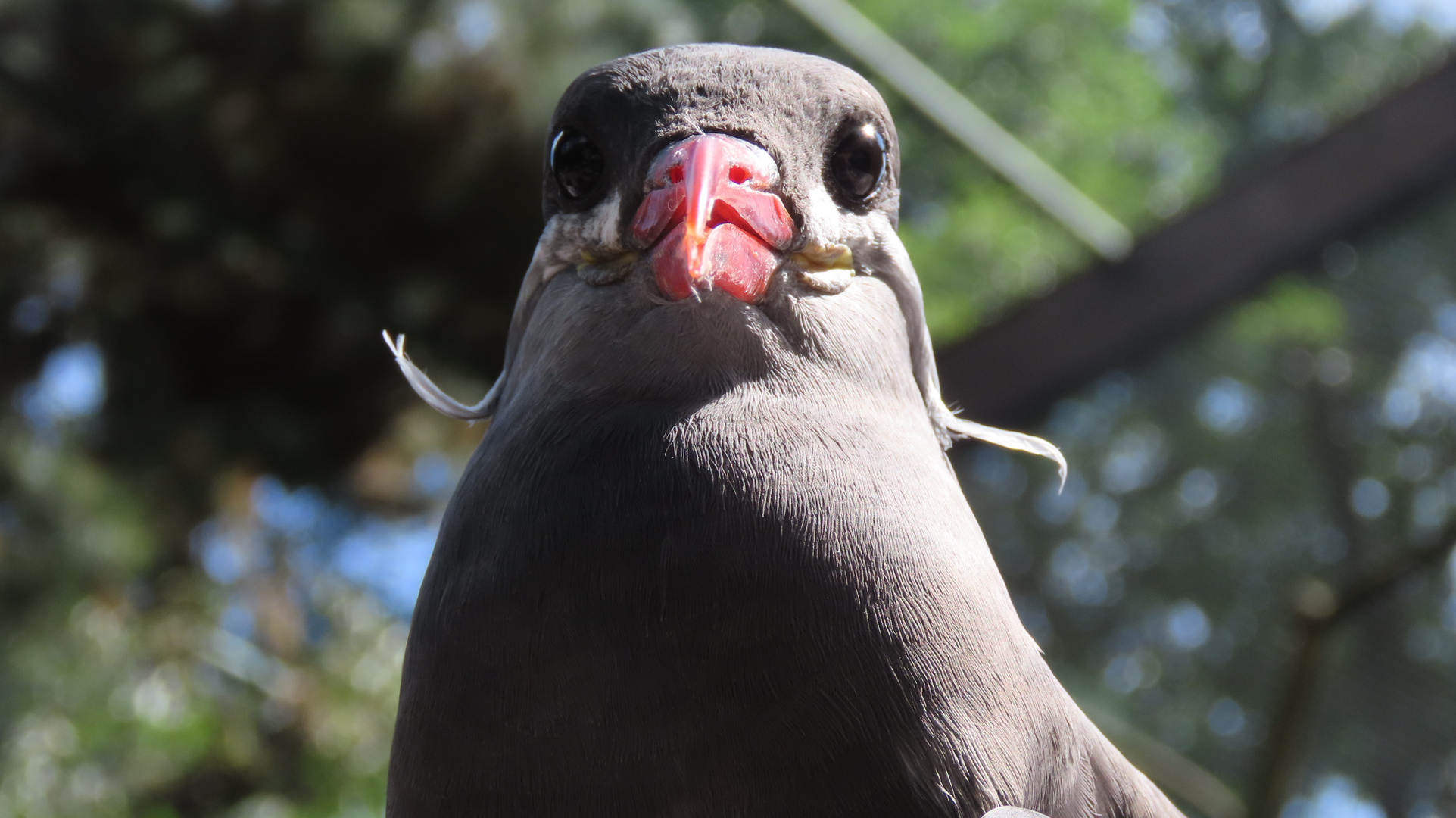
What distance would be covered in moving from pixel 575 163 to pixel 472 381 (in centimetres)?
279

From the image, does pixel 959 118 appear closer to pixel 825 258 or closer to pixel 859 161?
pixel 859 161

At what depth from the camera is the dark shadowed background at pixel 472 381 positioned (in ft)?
12.5

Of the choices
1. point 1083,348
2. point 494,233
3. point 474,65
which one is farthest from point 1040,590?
point 474,65

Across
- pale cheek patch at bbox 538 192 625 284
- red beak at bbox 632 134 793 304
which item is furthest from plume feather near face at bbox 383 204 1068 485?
red beak at bbox 632 134 793 304

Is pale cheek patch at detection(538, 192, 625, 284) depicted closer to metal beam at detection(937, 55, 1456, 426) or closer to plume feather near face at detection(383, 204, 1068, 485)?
plume feather near face at detection(383, 204, 1068, 485)

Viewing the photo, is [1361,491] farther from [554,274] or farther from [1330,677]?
[554,274]

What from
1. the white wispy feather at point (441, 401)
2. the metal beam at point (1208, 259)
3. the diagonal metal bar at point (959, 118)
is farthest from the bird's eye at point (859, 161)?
the diagonal metal bar at point (959, 118)

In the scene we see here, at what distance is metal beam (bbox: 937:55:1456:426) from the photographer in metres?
3.44

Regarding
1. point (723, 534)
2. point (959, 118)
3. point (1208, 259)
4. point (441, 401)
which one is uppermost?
point (959, 118)

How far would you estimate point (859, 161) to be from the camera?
159cm

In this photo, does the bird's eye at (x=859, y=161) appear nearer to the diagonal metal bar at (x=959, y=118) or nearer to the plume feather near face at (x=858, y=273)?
the plume feather near face at (x=858, y=273)

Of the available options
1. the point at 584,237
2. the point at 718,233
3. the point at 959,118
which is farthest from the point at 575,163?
the point at 959,118

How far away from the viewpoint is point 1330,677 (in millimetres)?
3990

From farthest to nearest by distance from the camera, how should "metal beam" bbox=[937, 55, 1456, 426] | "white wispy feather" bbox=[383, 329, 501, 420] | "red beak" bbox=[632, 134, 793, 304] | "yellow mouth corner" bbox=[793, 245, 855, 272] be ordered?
"metal beam" bbox=[937, 55, 1456, 426]
"white wispy feather" bbox=[383, 329, 501, 420]
"yellow mouth corner" bbox=[793, 245, 855, 272]
"red beak" bbox=[632, 134, 793, 304]
